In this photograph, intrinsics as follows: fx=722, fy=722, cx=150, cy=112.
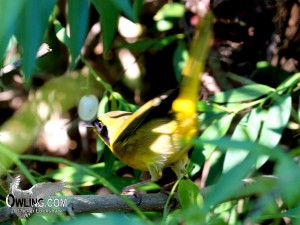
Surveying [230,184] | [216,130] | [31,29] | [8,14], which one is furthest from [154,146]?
[230,184]

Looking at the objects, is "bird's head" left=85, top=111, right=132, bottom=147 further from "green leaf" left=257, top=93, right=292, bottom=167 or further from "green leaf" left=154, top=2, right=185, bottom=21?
"green leaf" left=154, top=2, right=185, bottom=21

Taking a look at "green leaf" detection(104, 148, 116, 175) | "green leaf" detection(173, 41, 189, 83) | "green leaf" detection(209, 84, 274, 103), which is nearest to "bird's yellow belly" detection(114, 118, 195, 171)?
"green leaf" detection(104, 148, 116, 175)

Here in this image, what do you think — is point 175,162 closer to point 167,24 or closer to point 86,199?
A: point 86,199

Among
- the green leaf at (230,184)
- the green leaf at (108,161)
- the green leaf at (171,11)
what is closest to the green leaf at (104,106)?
the green leaf at (108,161)

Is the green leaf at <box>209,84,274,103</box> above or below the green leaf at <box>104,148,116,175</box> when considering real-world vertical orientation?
above

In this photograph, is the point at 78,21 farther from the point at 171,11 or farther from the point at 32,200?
the point at 171,11

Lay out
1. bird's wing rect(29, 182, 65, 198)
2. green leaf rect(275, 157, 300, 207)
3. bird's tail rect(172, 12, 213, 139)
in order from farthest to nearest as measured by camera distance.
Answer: bird's tail rect(172, 12, 213, 139) < bird's wing rect(29, 182, 65, 198) < green leaf rect(275, 157, 300, 207)

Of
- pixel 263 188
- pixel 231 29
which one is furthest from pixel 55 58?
pixel 263 188
